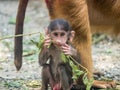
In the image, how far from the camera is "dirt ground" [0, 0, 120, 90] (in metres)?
6.02

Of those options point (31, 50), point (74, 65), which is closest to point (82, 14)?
point (74, 65)

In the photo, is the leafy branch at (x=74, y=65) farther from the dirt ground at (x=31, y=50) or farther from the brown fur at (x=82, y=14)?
the dirt ground at (x=31, y=50)

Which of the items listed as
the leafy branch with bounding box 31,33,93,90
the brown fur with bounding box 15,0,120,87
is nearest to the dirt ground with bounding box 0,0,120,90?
the brown fur with bounding box 15,0,120,87

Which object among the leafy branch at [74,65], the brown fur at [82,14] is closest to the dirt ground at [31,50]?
the brown fur at [82,14]

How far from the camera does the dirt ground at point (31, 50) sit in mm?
6020

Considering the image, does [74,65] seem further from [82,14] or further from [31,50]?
[31,50]

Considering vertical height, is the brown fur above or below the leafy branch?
above

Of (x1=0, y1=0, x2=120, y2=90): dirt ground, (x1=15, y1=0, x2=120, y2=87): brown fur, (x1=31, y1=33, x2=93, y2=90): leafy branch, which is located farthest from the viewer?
(x1=0, y1=0, x2=120, y2=90): dirt ground

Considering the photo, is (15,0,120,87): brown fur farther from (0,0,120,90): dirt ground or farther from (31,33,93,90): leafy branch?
(0,0,120,90): dirt ground

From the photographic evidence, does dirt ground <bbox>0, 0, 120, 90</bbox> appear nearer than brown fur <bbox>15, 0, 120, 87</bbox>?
No

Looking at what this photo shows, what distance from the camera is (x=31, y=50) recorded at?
7.51 metres

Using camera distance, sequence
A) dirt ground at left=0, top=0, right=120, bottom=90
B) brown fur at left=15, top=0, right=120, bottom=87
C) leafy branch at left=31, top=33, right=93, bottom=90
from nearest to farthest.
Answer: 1. leafy branch at left=31, top=33, right=93, bottom=90
2. brown fur at left=15, top=0, right=120, bottom=87
3. dirt ground at left=0, top=0, right=120, bottom=90

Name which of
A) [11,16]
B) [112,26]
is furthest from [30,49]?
[11,16]

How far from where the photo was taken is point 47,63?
488 centimetres
